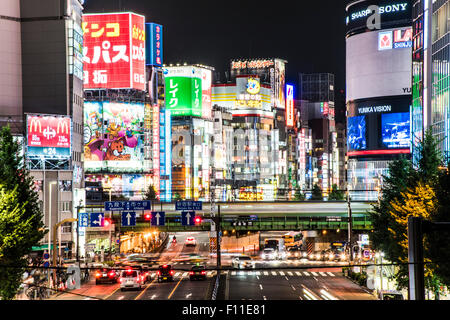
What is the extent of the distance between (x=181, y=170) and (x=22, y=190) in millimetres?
136124

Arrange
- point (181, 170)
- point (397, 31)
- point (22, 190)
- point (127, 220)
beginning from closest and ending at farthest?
point (22, 190)
point (127, 220)
point (397, 31)
point (181, 170)

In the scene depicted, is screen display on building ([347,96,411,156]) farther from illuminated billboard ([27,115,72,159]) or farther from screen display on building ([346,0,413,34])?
illuminated billboard ([27,115,72,159])

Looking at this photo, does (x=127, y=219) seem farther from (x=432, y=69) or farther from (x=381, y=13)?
(x=381, y=13)

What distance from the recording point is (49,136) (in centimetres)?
8481

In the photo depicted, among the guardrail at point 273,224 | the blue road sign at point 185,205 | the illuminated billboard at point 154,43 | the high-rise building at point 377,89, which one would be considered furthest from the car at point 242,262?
the high-rise building at point 377,89

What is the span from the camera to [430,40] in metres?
80.0

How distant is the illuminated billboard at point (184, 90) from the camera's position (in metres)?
187

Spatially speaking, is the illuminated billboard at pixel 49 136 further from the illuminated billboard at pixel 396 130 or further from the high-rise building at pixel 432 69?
the illuminated billboard at pixel 396 130

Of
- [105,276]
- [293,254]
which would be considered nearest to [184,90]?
[293,254]

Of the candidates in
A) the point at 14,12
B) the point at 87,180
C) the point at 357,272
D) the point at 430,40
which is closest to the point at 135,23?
the point at 87,180

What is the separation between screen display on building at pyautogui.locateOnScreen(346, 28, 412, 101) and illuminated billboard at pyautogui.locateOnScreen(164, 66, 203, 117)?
133 ft

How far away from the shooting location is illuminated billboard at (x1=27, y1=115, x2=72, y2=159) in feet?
272

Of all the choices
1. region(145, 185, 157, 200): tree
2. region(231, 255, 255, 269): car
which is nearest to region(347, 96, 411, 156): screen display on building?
region(145, 185, 157, 200): tree
